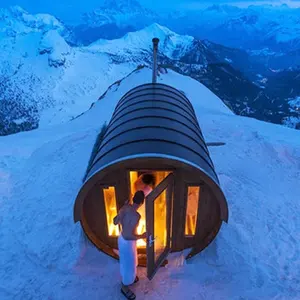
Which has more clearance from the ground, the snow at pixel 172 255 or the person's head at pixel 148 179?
the person's head at pixel 148 179

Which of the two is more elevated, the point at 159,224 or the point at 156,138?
the point at 156,138

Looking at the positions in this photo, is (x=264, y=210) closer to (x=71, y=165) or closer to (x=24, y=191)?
(x=71, y=165)

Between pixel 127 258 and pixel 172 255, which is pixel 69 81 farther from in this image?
pixel 127 258

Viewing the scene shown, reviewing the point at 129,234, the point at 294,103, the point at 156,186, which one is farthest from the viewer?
the point at 294,103

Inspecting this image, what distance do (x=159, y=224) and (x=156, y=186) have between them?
1779 millimetres

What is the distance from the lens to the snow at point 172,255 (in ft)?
22.3

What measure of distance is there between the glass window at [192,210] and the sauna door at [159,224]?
0.59m

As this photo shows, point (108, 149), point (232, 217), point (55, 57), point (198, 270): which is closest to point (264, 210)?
point (232, 217)

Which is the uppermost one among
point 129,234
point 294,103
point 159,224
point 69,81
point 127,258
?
point 129,234

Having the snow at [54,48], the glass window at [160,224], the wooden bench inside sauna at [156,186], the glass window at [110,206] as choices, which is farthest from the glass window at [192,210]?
the snow at [54,48]

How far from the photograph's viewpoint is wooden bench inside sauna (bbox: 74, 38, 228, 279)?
5930mm

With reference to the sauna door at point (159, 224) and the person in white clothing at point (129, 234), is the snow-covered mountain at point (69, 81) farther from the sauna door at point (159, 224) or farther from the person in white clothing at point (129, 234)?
the person in white clothing at point (129, 234)

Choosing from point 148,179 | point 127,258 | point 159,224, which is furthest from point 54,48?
point 127,258

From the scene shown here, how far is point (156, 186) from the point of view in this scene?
579 cm
